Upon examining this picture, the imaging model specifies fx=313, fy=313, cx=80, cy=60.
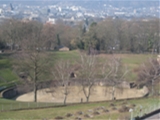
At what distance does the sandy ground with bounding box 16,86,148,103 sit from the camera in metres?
29.0

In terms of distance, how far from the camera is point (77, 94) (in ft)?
101

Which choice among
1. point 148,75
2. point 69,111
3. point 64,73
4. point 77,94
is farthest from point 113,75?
point 69,111

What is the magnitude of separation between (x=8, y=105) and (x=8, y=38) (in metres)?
32.1

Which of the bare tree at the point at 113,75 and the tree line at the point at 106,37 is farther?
the tree line at the point at 106,37

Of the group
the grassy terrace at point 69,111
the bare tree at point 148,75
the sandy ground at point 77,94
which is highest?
the grassy terrace at point 69,111

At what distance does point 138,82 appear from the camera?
3425 cm

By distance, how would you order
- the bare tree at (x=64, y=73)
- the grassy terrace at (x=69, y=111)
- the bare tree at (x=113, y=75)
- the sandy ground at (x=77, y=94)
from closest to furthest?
the grassy terrace at (x=69, y=111), the bare tree at (x=64, y=73), the bare tree at (x=113, y=75), the sandy ground at (x=77, y=94)

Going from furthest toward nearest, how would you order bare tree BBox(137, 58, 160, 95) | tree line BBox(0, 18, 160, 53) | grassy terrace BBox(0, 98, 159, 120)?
tree line BBox(0, 18, 160, 53) < bare tree BBox(137, 58, 160, 95) < grassy terrace BBox(0, 98, 159, 120)

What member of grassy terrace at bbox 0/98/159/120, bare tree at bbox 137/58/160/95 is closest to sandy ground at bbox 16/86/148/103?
bare tree at bbox 137/58/160/95

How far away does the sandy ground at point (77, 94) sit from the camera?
95.3 ft

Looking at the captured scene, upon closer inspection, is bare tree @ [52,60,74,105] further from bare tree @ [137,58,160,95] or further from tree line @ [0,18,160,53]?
tree line @ [0,18,160,53]

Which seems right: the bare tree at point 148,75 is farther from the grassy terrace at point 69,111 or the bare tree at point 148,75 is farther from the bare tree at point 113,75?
the grassy terrace at point 69,111

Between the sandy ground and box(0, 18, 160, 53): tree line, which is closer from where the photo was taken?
the sandy ground

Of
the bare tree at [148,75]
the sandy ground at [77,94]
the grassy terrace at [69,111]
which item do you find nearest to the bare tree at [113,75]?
the sandy ground at [77,94]
